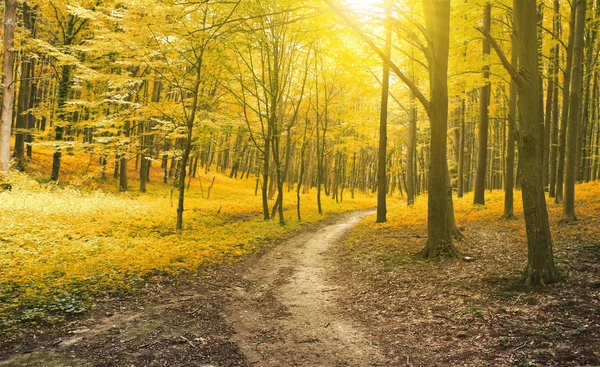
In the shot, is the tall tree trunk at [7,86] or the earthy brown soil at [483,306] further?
the tall tree trunk at [7,86]

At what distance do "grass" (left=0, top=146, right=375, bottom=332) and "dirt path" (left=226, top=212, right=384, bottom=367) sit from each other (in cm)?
223

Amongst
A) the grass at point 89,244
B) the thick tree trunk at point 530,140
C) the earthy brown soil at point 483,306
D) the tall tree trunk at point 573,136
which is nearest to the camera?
the earthy brown soil at point 483,306

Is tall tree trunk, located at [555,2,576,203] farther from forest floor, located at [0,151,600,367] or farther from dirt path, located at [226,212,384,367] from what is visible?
dirt path, located at [226,212,384,367]

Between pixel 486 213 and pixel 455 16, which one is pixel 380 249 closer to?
pixel 486 213

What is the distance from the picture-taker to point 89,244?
32.3 ft

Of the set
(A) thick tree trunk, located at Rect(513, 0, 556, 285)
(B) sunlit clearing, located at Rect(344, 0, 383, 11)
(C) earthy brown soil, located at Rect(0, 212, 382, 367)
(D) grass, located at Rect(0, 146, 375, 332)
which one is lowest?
(C) earthy brown soil, located at Rect(0, 212, 382, 367)

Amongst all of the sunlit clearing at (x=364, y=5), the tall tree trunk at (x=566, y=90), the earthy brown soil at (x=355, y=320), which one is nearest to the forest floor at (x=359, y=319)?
the earthy brown soil at (x=355, y=320)

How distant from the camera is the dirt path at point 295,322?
486 centimetres

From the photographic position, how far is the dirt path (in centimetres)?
486

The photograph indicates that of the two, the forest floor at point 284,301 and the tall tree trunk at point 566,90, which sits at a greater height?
the tall tree trunk at point 566,90

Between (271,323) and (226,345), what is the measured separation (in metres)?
1.10

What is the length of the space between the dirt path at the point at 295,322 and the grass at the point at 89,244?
2.23 meters

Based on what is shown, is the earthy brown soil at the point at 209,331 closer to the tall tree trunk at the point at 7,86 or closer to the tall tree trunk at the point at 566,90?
the tall tree trunk at the point at 566,90

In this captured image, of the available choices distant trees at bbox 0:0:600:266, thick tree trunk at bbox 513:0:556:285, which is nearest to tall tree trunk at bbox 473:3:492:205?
distant trees at bbox 0:0:600:266
